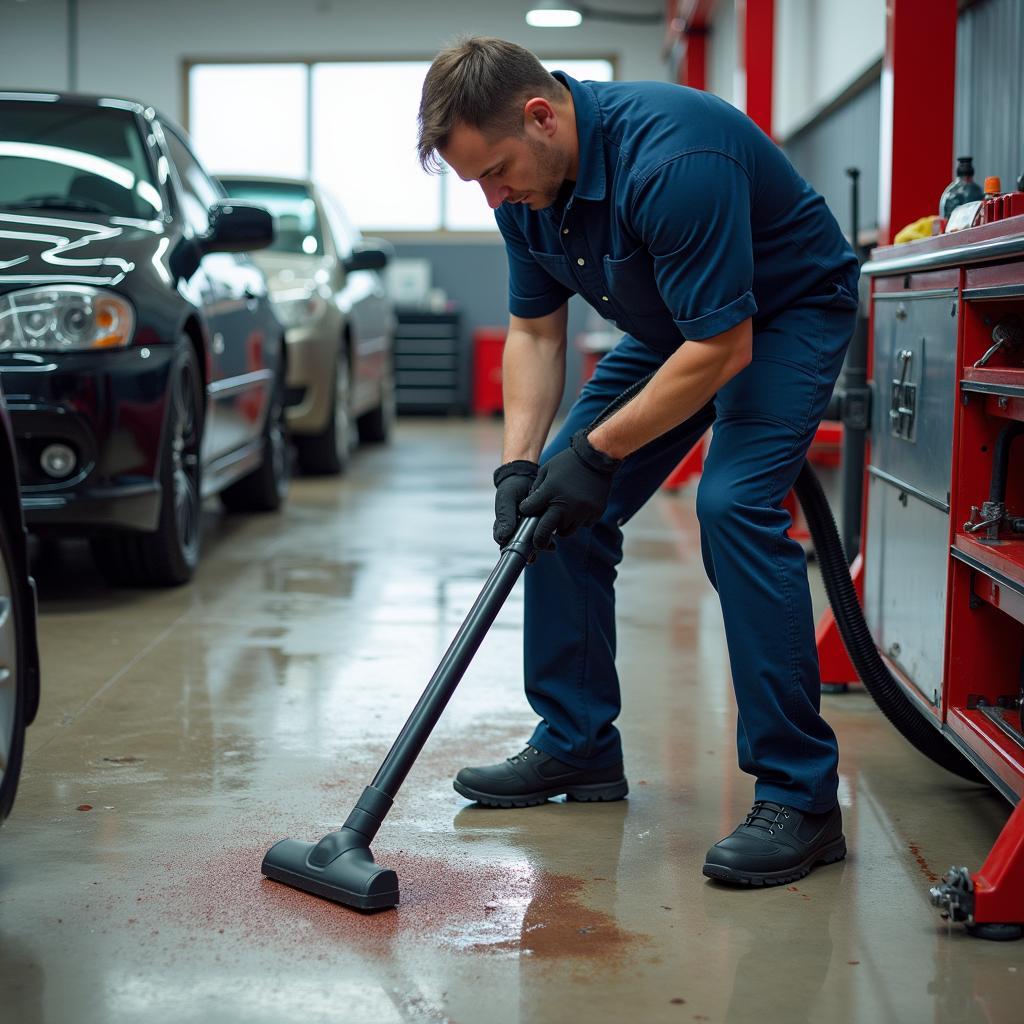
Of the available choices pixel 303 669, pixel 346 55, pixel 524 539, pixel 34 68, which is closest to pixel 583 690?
pixel 524 539

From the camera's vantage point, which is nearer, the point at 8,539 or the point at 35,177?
the point at 8,539

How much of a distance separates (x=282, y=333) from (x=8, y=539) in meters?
4.18

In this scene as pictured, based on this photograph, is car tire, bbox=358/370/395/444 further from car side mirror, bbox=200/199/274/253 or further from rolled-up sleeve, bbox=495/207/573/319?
rolled-up sleeve, bbox=495/207/573/319

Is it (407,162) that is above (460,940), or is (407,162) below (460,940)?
above

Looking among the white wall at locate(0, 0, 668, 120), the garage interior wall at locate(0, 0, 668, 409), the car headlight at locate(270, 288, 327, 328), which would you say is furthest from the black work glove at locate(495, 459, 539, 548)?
the white wall at locate(0, 0, 668, 120)

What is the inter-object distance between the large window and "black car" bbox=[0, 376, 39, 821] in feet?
42.4

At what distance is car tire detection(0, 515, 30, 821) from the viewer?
213 centimetres

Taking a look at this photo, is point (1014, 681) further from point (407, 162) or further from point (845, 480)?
point (407, 162)

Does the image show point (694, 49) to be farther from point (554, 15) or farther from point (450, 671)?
point (450, 671)

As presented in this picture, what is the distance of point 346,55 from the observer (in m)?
14.8

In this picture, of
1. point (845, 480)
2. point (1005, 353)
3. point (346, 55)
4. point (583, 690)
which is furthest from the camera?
point (346, 55)

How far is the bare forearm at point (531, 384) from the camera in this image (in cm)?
264

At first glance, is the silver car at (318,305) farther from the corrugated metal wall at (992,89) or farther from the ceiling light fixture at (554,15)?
the ceiling light fixture at (554,15)

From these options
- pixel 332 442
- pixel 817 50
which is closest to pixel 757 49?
pixel 817 50
